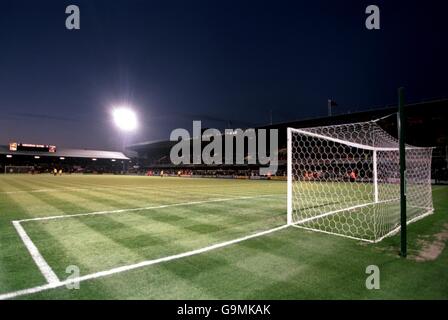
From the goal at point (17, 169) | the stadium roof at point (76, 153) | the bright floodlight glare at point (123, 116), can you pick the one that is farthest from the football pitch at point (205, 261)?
the stadium roof at point (76, 153)

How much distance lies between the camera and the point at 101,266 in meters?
3.96

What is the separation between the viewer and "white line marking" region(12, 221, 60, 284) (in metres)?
3.54

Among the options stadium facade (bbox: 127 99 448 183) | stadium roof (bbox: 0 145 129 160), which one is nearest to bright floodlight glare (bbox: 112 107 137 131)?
stadium facade (bbox: 127 99 448 183)

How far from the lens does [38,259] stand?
4.24 metres

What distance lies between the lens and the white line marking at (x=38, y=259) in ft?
11.6

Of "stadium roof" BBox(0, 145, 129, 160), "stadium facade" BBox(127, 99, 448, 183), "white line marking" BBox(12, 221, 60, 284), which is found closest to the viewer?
"white line marking" BBox(12, 221, 60, 284)

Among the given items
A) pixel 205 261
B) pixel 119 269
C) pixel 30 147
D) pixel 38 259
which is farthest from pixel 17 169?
pixel 205 261

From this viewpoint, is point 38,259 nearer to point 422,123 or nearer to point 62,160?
point 422,123

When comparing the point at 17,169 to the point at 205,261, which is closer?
the point at 205,261

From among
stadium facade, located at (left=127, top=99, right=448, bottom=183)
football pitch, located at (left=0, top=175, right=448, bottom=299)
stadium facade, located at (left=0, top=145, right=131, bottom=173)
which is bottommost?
football pitch, located at (left=0, top=175, right=448, bottom=299)

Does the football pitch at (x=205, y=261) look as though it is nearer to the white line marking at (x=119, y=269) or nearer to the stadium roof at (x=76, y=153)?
the white line marking at (x=119, y=269)

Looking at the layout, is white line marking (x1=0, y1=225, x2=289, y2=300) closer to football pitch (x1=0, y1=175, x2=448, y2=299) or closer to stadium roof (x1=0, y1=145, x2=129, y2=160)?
football pitch (x1=0, y1=175, x2=448, y2=299)
